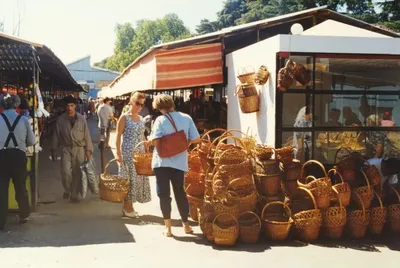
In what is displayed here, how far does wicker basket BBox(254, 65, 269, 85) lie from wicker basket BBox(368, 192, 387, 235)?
2243 mm

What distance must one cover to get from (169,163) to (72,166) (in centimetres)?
276

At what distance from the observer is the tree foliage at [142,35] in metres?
91.3

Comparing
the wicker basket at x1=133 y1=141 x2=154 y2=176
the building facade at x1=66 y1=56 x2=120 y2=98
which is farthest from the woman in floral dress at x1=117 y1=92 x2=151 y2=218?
the building facade at x1=66 y1=56 x2=120 y2=98

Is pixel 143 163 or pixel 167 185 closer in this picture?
pixel 167 185

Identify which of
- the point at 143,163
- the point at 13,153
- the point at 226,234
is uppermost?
the point at 13,153

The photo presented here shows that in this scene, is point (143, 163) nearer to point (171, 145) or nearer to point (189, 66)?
point (171, 145)

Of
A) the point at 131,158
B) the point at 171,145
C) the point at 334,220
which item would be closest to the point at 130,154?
the point at 131,158

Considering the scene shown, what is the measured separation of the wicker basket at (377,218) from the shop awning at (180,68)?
12.2ft

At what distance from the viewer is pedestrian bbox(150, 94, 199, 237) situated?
19.7 ft

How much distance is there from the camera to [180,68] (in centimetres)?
839

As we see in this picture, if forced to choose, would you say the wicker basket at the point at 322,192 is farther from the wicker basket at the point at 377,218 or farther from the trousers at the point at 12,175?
the trousers at the point at 12,175

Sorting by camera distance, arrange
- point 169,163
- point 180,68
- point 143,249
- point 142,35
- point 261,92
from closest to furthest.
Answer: point 143,249, point 169,163, point 261,92, point 180,68, point 142,35

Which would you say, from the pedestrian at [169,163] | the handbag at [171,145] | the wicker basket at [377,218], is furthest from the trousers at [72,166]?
the wicker basket at [377,218]

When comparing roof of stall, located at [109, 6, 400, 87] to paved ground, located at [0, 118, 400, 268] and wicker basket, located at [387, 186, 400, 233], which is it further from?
wicker basket, located at [387, 186, 400, 233]
